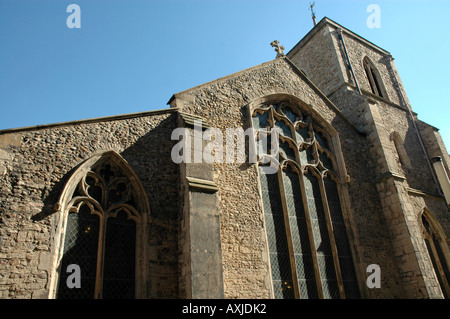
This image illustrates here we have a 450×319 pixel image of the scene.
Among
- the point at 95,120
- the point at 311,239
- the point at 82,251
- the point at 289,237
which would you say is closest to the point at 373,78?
the point at 311,239

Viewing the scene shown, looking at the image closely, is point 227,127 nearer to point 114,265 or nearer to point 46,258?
point 114,265

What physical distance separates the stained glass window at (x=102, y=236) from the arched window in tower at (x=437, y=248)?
30.1 feet

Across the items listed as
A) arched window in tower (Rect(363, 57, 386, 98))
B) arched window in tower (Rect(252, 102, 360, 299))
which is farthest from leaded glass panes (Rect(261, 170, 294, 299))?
arched window in tower (Rect(363, 57, 386, 98))

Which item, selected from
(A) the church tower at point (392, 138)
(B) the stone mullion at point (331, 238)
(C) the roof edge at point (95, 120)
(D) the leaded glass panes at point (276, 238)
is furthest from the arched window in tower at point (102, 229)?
(A) the church tower at point (392, 138)

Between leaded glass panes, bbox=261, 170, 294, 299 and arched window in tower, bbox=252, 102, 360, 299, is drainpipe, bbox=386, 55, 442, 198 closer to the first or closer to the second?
arched window in tower, bbox=252, 102, 360, 299

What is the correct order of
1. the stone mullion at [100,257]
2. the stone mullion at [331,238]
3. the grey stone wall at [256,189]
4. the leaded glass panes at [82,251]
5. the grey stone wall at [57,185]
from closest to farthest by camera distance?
the grey stone wall at [57,185]
the leaded glass panes at [82,251]
the stone mullion at [100,257]
the grey stone wall at [256,189]
the stone mullion at [331,238]

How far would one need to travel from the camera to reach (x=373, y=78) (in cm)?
1628

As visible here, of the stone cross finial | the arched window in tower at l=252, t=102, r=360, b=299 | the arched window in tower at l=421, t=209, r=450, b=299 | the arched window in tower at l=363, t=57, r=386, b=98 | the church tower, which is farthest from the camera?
the arched window in tower at l=363, t=57, r=386, b=98

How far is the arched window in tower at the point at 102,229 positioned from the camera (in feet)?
20.4

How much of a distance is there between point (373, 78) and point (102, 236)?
14.3 m

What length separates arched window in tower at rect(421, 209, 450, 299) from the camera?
34.4ft

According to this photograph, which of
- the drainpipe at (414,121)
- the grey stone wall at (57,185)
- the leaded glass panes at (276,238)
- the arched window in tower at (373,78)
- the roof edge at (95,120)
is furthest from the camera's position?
the arched window in tower at (373,78)

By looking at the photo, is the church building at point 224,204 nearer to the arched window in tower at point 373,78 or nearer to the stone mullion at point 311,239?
the stone mullion at point 311,239

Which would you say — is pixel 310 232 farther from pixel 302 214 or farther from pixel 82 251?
pixel 82 251
